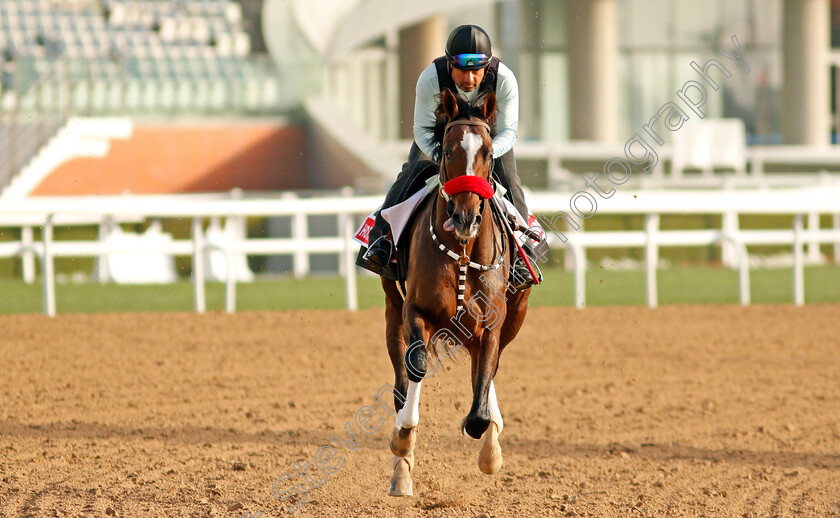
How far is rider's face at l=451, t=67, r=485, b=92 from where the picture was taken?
5.04 metres

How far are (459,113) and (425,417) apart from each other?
2852mm

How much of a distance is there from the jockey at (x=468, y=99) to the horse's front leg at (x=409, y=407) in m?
0.60

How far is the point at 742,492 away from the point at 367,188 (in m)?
13.9

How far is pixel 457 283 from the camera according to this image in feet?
15.7

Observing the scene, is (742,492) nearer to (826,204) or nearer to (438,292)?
(438,292)

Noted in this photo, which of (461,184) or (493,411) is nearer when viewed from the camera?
(461,184)

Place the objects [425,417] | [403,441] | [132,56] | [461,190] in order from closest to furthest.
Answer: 1. [461,190]
2. [403,441]
3. [425,417]
4. [132,56]

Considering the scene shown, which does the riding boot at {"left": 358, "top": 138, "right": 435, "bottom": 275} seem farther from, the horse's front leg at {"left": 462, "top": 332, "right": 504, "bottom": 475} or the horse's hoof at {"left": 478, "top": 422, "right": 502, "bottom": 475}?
the horse's hoof at {"left": 478, "top": 422, "right": 502, "bottom": 475}

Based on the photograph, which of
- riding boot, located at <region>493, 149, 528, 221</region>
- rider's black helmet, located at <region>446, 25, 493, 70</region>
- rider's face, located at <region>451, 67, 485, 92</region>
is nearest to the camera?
rider's black helmet, located at <region>446, 25, 493, 70</region>

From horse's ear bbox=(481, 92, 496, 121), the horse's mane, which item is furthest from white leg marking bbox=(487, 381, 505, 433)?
horse's ear bbox=(481, 92, 496, 121)

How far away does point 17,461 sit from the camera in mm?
5484

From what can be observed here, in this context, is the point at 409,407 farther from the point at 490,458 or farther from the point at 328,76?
the point at 328,76

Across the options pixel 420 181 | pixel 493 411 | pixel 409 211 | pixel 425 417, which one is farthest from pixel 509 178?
pixel 425 417

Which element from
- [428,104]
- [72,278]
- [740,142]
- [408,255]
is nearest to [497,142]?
[428,104]
